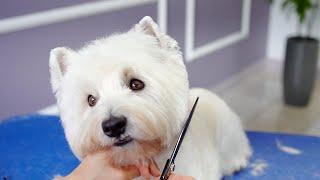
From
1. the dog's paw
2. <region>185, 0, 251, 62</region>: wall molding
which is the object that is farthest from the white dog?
<region>185, 0, 251, 62</region>: wall molding

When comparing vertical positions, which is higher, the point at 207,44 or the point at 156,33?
the point at 156,33

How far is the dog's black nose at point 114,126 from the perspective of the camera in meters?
0.89

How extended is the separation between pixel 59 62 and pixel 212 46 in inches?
89.4

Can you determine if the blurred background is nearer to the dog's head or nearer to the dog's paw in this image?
the dog's head

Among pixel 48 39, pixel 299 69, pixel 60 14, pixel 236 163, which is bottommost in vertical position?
pixel 299 69

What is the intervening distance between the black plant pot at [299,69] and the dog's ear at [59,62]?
8.23ft

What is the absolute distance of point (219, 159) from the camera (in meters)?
1.44

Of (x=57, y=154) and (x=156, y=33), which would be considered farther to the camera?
(x=57, y=154)

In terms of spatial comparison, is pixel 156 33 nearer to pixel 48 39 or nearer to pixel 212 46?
pixel 48 39

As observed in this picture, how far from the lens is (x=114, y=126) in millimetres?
890

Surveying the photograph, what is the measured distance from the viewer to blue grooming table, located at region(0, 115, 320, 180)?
1.47 metres

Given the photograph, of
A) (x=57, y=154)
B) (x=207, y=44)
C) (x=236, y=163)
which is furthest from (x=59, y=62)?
(x=207, y=44)

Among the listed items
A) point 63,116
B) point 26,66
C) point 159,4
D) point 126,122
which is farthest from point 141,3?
point 126,122

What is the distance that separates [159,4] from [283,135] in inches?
44.8
